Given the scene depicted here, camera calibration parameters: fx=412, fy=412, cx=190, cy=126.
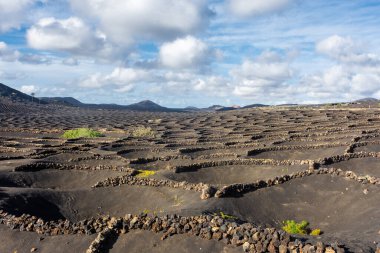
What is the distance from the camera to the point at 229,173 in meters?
31.7

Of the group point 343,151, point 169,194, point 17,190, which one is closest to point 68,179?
point 17,190

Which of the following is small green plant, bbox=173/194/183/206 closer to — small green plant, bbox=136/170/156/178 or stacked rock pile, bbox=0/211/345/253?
small green plant, bbox=136/170/156/178

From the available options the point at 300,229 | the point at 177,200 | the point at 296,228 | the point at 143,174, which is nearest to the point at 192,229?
the point at 296,228

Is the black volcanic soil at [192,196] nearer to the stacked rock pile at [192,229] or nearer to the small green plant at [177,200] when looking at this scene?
the small green plant at [177,200]

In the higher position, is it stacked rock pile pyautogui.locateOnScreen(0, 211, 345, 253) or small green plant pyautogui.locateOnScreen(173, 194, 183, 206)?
stacked rock pile pyautogui.locateOnScreen(0, 211, 345, 253)

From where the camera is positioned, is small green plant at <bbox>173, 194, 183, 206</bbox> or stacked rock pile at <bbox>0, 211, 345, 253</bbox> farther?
small green plant at <bbox>173, 194, 183, 206</bbox>

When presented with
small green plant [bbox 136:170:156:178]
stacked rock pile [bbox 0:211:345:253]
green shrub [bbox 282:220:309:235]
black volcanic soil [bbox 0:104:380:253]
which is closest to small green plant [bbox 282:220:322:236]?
green shrub [bbox 282:220:309:235]

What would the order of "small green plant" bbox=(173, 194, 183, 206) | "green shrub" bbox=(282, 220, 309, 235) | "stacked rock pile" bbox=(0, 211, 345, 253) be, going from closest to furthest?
1. "stacked rock pile" bbox=(0, 211, 345, 253)
2. "green shrub" bbox=(282, 220, 309, 235)
3. "small green plant" bbox=(173, 194, 183, 206)

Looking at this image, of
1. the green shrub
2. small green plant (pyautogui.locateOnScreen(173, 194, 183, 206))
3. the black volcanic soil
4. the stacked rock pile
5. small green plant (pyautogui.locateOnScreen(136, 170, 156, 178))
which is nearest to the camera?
the stacked rock pile

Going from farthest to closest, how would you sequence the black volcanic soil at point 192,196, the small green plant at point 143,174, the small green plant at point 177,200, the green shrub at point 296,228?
the small green plant at point 143,174, the small green plant at point 177,200, the green shrub at point 296,228, the black volcanic soil at point 192,196

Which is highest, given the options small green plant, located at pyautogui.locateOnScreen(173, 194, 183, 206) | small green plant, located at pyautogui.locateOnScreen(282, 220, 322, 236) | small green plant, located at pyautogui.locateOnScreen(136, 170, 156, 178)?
small green plant, located at pyautogui.locateOnScreen(136, 170, 156, 178)

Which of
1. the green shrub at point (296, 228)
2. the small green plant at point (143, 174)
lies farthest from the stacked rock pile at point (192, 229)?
the small green plant at point (143, 174)

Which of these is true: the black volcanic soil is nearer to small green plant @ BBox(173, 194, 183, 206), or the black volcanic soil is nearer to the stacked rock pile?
small green plant @ BBox(173, 194, 183, 206)

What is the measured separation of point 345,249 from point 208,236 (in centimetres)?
440
